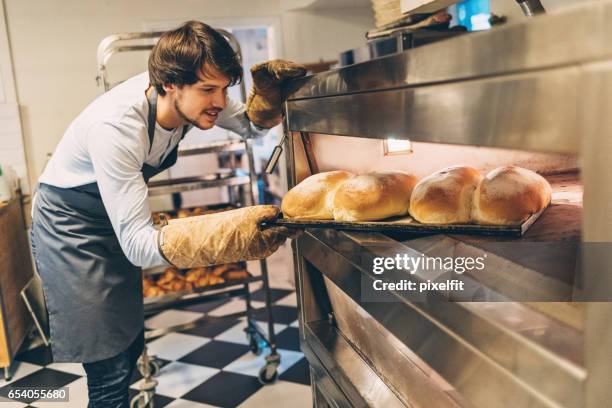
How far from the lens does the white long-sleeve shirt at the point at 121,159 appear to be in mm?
1368

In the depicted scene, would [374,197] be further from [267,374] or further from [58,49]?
[58,49]

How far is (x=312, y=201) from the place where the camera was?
1159mm

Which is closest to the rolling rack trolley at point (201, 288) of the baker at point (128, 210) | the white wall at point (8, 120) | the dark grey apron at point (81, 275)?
the baker at point (128, 210)

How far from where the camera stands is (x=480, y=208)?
0.88 m

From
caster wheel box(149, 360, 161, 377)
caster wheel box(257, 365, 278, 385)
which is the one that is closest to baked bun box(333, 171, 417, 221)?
caster wheel box(257, 365, 278, 385)

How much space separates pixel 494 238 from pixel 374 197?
25 cm

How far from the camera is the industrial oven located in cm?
45

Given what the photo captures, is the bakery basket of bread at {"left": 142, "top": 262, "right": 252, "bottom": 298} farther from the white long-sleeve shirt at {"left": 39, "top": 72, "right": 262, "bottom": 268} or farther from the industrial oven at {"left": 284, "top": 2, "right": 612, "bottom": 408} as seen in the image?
the industrial oven at {"left": 284, "top": 2, "right": 612, "bottom": 408}

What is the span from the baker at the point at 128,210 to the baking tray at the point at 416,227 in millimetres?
222

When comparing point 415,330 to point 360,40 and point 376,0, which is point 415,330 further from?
point 360,40

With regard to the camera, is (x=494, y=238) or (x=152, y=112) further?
(x=152, y=112)

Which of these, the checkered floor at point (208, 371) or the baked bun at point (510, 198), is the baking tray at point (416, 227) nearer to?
the baked bun at point (510, 198)

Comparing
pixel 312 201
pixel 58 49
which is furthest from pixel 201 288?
pixel 58 49

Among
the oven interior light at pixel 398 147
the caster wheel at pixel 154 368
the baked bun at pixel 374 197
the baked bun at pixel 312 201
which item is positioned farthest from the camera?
the caster wheel at pixel 154 368
